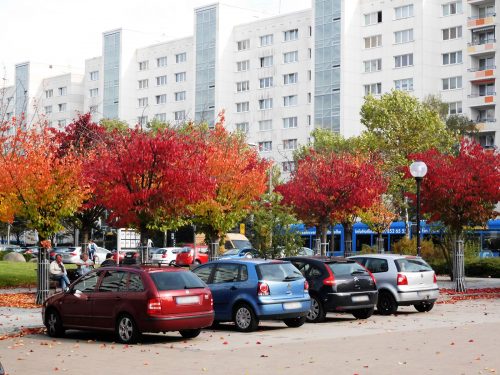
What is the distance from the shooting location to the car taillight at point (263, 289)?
61.6 ft

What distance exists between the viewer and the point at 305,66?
94.1m

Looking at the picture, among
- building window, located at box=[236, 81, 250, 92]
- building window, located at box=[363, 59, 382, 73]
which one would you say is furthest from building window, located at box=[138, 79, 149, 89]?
building window, located at box=[363, 59, 382, 73]

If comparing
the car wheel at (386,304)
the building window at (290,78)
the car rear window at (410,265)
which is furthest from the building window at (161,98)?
the car wheel at (386,304)

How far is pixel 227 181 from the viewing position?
34750 millimetres

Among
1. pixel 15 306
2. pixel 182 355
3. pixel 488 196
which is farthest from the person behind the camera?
pixel 488 196

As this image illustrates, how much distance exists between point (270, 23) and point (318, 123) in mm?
14111

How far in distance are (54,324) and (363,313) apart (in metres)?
7.95

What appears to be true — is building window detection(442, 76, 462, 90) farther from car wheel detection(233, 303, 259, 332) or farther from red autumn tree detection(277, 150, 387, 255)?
car wheel detection(233, 303, 259, 332)

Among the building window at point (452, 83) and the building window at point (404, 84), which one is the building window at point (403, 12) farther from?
the building window at point (452, 83)

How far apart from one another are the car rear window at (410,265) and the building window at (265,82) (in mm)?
74466

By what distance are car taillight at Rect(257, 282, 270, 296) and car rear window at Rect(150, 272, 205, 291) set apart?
68.2 inches

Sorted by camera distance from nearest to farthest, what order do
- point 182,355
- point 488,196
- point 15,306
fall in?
point 182,355
point 15,306
point 488,196

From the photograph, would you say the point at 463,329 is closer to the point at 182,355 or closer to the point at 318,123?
the point at 182,355

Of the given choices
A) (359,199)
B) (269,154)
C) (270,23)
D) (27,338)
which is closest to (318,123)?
(269,154)
